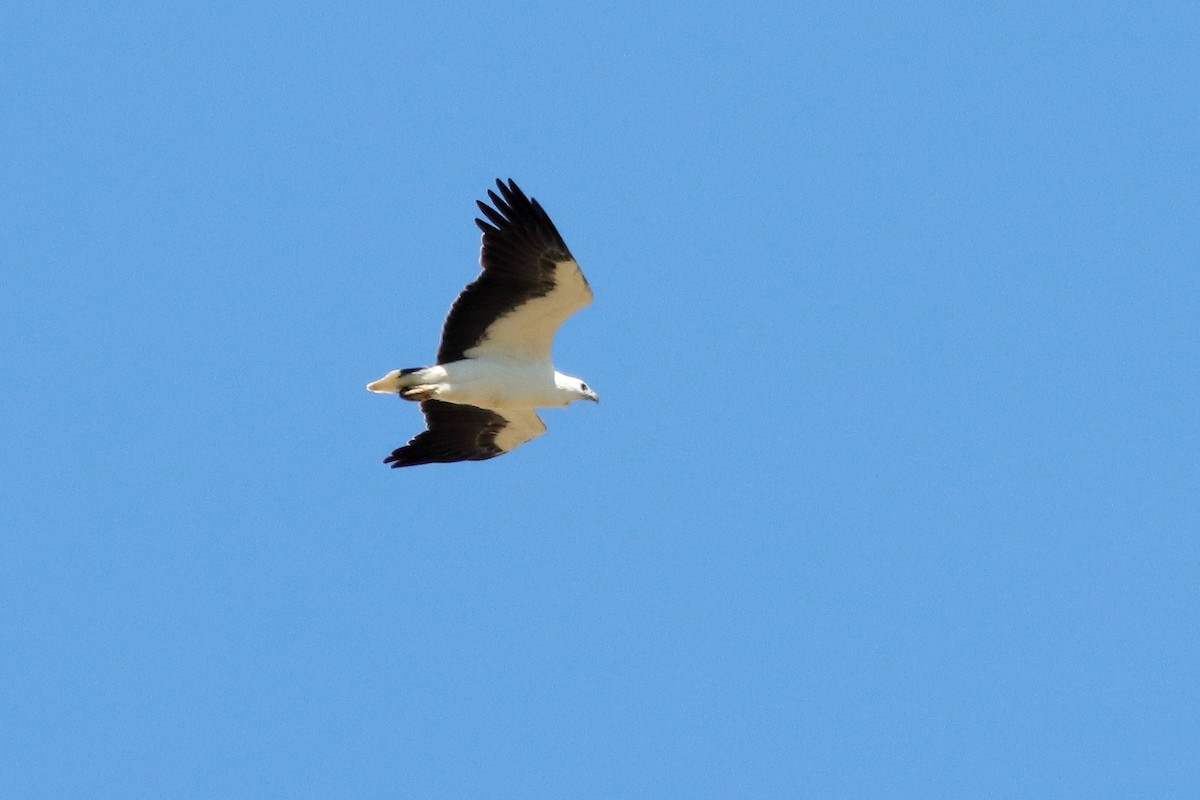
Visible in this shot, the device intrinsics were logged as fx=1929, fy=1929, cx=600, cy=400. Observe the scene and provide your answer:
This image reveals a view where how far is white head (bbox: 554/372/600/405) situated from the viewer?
2102 centimetres

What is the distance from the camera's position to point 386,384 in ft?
66.5

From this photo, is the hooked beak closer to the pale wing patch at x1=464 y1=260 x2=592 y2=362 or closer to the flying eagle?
the flying eagle

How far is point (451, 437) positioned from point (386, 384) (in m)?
1.86

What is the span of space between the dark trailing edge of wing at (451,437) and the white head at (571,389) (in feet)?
3.41

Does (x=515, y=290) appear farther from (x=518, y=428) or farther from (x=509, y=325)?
(x=518, y=428)

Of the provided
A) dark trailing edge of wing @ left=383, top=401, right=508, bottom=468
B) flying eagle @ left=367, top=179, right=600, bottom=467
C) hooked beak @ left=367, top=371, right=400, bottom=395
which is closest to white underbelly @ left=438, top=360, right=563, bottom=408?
flying eagle @ left=367, top=179, right=600, bottom=467

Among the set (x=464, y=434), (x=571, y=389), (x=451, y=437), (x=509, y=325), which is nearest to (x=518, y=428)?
(x=464, y=434)

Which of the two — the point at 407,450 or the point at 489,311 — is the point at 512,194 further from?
the point at 407,450

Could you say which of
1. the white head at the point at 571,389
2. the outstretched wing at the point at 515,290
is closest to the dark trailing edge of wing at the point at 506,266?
the outstretched wing at the point at 515,290

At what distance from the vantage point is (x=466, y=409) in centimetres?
2180

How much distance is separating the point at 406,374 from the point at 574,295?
1.95m

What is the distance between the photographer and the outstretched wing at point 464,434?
71.5ft

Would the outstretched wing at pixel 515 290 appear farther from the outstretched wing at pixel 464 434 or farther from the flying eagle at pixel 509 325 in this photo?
the outstretched wing at pixel 464 434

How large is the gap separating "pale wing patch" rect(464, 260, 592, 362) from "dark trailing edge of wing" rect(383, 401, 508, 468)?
130 centimetres
